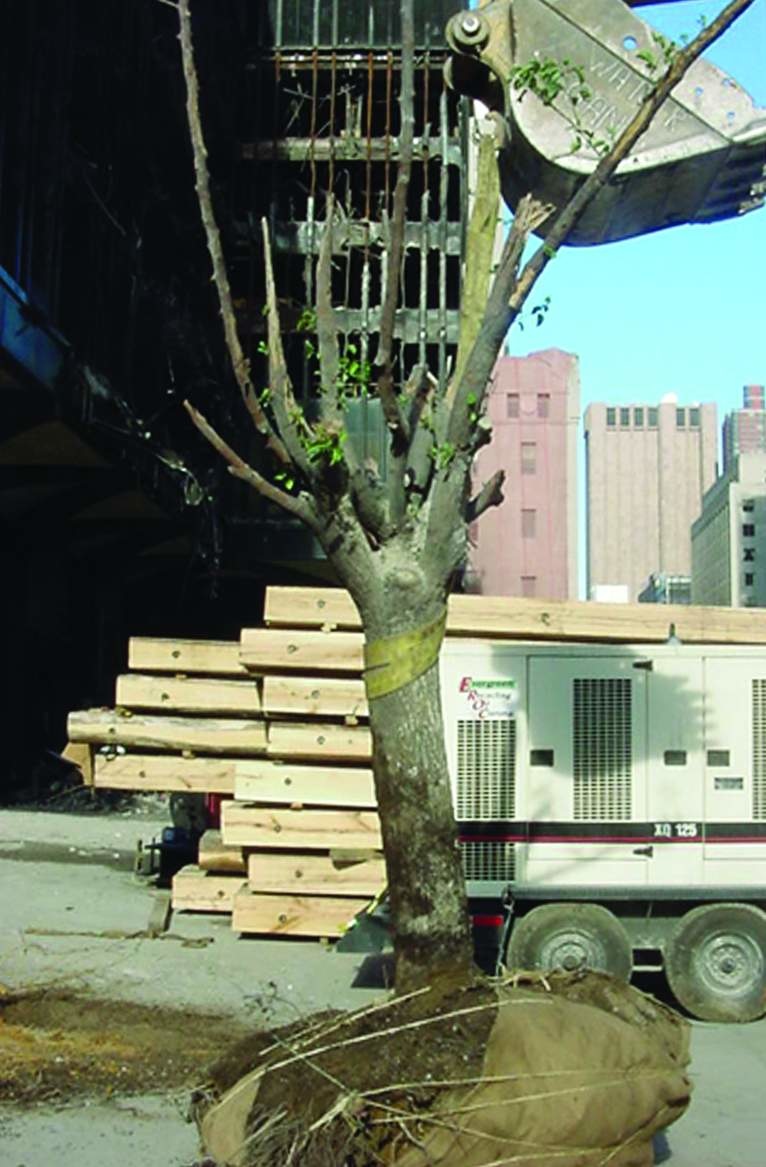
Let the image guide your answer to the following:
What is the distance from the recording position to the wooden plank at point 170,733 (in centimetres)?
1369

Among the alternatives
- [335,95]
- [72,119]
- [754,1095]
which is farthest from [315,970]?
[335,95]

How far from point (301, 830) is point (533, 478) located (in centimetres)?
10097

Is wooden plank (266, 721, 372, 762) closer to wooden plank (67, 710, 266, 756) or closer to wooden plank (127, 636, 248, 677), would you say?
wooden plank (67, 710, 266, 756)

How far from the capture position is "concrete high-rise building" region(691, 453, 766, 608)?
14700 centimetres

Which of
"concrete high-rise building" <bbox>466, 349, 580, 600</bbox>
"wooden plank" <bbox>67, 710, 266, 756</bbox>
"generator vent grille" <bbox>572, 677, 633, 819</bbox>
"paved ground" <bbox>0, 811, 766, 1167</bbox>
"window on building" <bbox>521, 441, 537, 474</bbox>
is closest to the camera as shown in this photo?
"paved ground" <bbox>0, 811, 766, 1167</bbox>

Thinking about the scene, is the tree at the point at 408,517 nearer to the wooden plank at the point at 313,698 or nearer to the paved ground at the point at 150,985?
the paved ground at the point at 150,985

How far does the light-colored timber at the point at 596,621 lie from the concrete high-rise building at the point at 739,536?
129731mm

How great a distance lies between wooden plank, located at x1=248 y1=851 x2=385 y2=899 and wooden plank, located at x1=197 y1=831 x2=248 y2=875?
488mm

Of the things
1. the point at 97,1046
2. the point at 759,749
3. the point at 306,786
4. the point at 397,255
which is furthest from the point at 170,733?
the point at 397,255

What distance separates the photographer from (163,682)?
45.5ft

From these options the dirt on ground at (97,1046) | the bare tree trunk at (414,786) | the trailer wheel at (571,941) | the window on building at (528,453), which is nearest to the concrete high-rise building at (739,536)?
the window on building at (528,453)

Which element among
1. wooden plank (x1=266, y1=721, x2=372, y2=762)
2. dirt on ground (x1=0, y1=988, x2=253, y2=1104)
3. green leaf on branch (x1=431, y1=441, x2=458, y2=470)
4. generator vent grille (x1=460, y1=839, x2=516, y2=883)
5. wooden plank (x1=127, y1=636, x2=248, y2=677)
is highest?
green leaf on branch (x1=431, y1=441, x2=458, y2=470)

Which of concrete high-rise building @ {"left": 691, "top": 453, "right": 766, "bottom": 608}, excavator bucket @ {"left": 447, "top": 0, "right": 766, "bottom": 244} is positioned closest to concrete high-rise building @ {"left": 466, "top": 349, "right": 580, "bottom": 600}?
concrete high-rise building @ {"left": 691, "top": 453, "right": 766, "bottom": 608}

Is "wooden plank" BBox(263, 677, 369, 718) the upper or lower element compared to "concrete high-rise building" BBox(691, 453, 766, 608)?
lower
